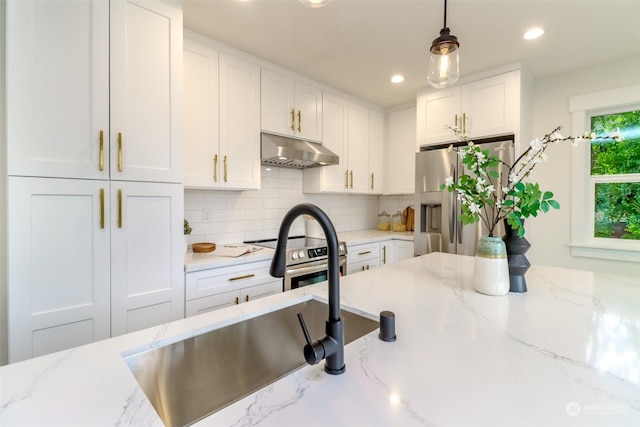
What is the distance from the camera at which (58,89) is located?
1.39 meters

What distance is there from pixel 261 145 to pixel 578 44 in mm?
2551

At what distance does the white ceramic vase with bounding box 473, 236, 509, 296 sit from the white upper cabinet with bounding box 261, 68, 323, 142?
77.3 inches

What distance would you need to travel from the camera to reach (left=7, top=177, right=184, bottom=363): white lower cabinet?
1.32 meters

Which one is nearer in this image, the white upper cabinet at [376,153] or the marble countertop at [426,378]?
the marble countertop at [426,378]

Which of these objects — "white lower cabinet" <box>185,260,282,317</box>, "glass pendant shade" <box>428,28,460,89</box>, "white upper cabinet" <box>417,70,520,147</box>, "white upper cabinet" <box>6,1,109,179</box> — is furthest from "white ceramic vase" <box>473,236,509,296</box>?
"white upper cabinet" <box>417,70,520,147</box>

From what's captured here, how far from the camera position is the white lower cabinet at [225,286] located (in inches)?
73.0

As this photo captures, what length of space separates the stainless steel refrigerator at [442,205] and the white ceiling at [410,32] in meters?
0.75

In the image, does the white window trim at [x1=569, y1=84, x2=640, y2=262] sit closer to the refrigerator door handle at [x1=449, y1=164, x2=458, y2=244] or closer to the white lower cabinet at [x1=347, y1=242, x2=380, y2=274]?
the refrigerator door handle at [x1=449, y1=164, x2=458, y2=244]

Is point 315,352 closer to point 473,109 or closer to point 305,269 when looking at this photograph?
point 305,269

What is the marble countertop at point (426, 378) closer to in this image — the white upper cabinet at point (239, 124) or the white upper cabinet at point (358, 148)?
the white upper cabinet at point (239, 124)

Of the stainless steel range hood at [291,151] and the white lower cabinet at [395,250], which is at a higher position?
the stainless steel range hood at [291,151]

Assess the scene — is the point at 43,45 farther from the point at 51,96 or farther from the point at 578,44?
the point at 578,44

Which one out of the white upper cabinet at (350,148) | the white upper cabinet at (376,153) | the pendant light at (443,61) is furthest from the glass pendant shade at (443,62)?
the white upper cabinet at (376,153)

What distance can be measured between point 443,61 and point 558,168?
2246mm
